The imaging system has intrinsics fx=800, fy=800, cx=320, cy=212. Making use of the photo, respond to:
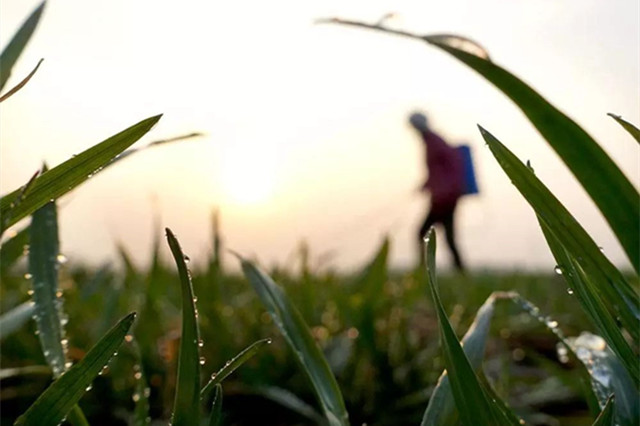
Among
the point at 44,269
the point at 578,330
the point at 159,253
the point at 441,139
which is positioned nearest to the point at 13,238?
the point at 44,269

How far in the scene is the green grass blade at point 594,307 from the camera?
1.71 ft

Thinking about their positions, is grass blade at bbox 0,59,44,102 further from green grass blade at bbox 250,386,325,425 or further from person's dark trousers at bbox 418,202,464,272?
person's dark trousers at bbox 418,202,464,272

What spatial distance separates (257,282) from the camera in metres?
0.84

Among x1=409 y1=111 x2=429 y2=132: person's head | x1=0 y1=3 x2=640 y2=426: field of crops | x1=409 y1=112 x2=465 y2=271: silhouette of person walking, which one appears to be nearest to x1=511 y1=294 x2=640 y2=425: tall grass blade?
x1=0 y1=3 x2=640 y2=426: field of crops

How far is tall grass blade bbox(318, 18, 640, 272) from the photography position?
1.47 ft

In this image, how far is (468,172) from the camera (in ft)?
28.7

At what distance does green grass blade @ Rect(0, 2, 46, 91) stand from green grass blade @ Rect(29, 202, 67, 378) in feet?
0.74

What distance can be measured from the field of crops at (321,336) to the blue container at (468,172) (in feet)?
18.8

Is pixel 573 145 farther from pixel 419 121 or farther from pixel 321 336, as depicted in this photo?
pixel 419 121

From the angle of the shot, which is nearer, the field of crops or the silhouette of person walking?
the field of crops

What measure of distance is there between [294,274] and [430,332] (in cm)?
46

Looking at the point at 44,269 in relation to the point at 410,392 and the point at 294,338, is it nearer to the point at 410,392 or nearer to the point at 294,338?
the point at 294,338

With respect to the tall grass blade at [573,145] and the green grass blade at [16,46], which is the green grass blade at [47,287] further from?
the tall grass blade at [573,145]

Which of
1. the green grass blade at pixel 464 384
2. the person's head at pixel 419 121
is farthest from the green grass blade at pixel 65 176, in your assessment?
the person's head at pixel 419 121
